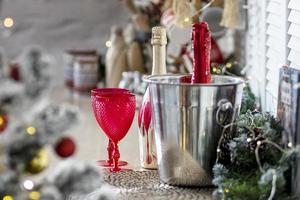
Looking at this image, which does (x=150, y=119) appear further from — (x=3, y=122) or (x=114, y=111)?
(x=3, y=122)

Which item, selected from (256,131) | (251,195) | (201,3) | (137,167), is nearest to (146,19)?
(201,3)

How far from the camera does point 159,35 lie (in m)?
1.30

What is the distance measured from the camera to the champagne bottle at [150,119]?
131cm

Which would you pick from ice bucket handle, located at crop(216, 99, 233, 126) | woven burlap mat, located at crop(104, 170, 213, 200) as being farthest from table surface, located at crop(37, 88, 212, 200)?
ice bucket handle, located at crop(216, 99, 233, 126)

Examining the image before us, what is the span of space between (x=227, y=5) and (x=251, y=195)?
3.05 ft

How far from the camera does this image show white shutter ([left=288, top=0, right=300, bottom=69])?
124 centimetres

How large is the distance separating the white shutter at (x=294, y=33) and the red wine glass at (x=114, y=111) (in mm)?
281

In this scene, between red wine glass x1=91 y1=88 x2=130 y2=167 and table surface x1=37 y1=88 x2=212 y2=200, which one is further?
red wine glass x1=91 y1=88 x2=130 y2=167

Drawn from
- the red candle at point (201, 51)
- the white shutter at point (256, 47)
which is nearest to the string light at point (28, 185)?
the red candle at point (201, 51)

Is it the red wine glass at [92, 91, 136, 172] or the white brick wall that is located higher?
the white brick wall

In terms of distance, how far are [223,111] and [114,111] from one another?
9.3 inches

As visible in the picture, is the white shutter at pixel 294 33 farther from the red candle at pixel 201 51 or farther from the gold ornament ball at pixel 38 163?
the gold ornament ball at pixel 38 163

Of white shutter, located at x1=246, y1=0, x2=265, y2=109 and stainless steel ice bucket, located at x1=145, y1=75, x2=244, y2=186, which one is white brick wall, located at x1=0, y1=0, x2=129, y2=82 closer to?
white shutter, located at x1=246, y1=0, x2=265, y2=109

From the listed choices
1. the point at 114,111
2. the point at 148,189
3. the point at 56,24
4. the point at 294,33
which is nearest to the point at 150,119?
the point at 114,111
